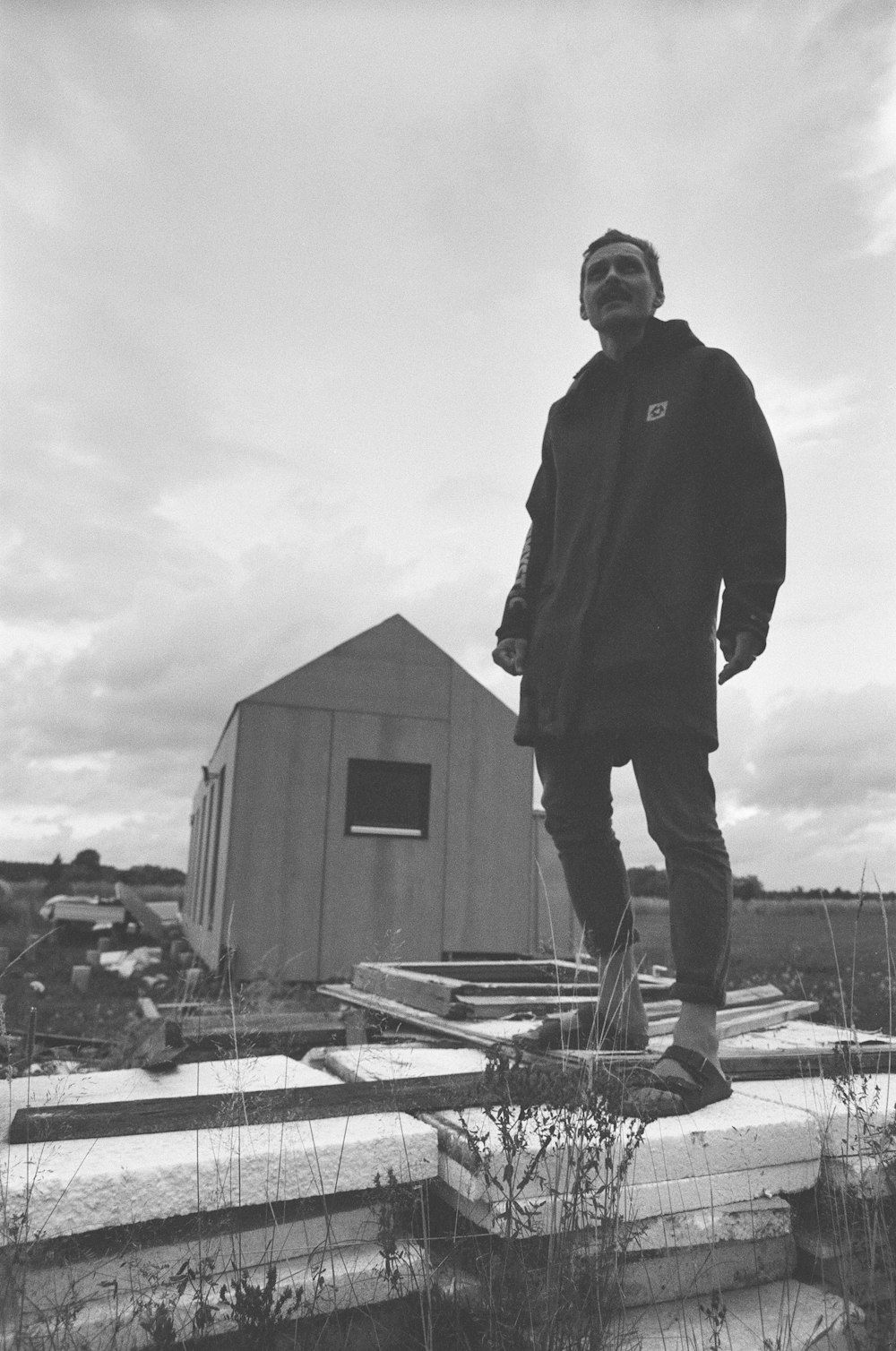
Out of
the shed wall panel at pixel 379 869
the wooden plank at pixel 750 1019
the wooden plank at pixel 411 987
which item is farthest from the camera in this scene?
the shed wall panel at pixel 379 869

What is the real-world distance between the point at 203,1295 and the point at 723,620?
1.85 metres

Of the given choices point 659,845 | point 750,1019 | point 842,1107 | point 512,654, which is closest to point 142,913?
point 750,1019

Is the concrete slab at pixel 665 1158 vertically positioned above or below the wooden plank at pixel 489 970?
below

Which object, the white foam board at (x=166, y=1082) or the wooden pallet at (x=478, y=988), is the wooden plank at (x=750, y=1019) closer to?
the wooden pallet at (x=478, y=988)

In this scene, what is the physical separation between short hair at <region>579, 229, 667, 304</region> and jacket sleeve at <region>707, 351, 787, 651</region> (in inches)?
16.3

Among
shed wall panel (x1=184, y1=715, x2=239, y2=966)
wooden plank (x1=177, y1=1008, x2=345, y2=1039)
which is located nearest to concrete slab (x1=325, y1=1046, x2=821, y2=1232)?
wooden plank (x1=177, y1=1008, x2=345, y2=1039)

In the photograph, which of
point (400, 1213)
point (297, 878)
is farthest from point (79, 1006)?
point (400, 1213)

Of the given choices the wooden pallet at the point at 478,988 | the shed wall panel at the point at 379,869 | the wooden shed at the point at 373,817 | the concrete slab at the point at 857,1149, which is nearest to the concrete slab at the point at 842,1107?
the concrete slab at the point at 857,1149

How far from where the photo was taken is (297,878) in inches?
348

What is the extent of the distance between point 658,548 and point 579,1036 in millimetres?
1354

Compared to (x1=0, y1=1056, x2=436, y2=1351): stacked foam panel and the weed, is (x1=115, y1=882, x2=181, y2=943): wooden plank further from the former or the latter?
the weed

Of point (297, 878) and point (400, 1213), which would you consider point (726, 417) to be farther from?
point (297, 878)

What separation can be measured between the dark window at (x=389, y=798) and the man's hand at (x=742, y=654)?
22.7ft

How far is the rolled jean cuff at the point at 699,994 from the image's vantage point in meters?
2.39
